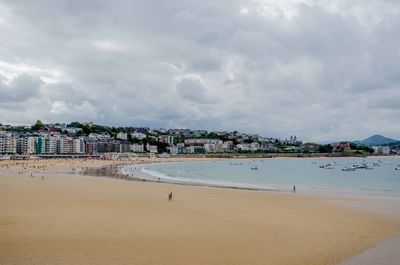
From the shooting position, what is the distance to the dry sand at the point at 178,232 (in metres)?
10.8

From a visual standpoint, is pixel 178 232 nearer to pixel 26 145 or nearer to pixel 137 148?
pixel 26 145

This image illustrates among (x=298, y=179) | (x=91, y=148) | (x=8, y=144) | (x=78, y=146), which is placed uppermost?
(x=8, y=144)

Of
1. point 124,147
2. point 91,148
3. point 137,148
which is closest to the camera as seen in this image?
point 91,148

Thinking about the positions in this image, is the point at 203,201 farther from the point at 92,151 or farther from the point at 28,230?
the point at 92,151

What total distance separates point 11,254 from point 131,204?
1083cm

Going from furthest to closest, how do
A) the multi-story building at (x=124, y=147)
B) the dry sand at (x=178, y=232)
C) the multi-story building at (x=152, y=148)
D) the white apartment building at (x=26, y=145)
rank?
the multi-story building at (x=152, y=148)
the multi-story building at (x=124, y=147)
the white apartment building at (x=26, y=145)
the dry sand at (x=178, y=232)

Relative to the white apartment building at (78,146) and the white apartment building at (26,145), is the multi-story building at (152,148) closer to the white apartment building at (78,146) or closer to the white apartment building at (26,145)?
the white apartment building at (78,146)

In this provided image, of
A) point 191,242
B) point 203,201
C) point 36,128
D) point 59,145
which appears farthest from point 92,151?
point 191,242

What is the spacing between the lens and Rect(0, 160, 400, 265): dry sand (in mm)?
→ 10828

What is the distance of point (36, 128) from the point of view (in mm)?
181500

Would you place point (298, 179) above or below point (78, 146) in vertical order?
below

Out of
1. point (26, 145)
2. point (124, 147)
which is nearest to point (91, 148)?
point (124, 147)

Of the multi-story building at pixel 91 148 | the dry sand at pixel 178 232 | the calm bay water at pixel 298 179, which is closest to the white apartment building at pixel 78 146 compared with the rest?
the multi-story building at pixel 91 148

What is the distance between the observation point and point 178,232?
1402 centimetres
